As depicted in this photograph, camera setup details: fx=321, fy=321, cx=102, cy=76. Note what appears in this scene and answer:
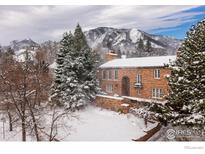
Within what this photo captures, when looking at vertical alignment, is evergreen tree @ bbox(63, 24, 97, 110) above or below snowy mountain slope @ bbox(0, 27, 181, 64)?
below

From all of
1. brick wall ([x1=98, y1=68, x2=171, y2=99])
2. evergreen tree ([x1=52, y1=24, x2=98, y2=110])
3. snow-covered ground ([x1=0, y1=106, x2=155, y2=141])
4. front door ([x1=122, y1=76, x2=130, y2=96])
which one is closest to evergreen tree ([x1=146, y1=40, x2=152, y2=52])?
brick wall ([x1=98, y1=68, x2=171, y2=99])

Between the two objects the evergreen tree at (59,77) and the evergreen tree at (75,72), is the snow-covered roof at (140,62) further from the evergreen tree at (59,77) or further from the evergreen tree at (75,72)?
the evergreen tree at (59,77)

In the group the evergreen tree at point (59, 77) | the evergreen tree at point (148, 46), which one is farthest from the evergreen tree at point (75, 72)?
the evergreen tree at point (148, 46)

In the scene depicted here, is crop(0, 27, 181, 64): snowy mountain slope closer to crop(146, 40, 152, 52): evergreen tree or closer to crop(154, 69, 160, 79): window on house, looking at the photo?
crop(146, 40, 152, 52): evergreen tree

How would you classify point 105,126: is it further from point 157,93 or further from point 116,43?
point 116,43

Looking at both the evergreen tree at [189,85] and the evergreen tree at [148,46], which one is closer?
the evergreen tree at [189,85]

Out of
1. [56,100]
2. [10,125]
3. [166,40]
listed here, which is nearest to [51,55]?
[56,100]
